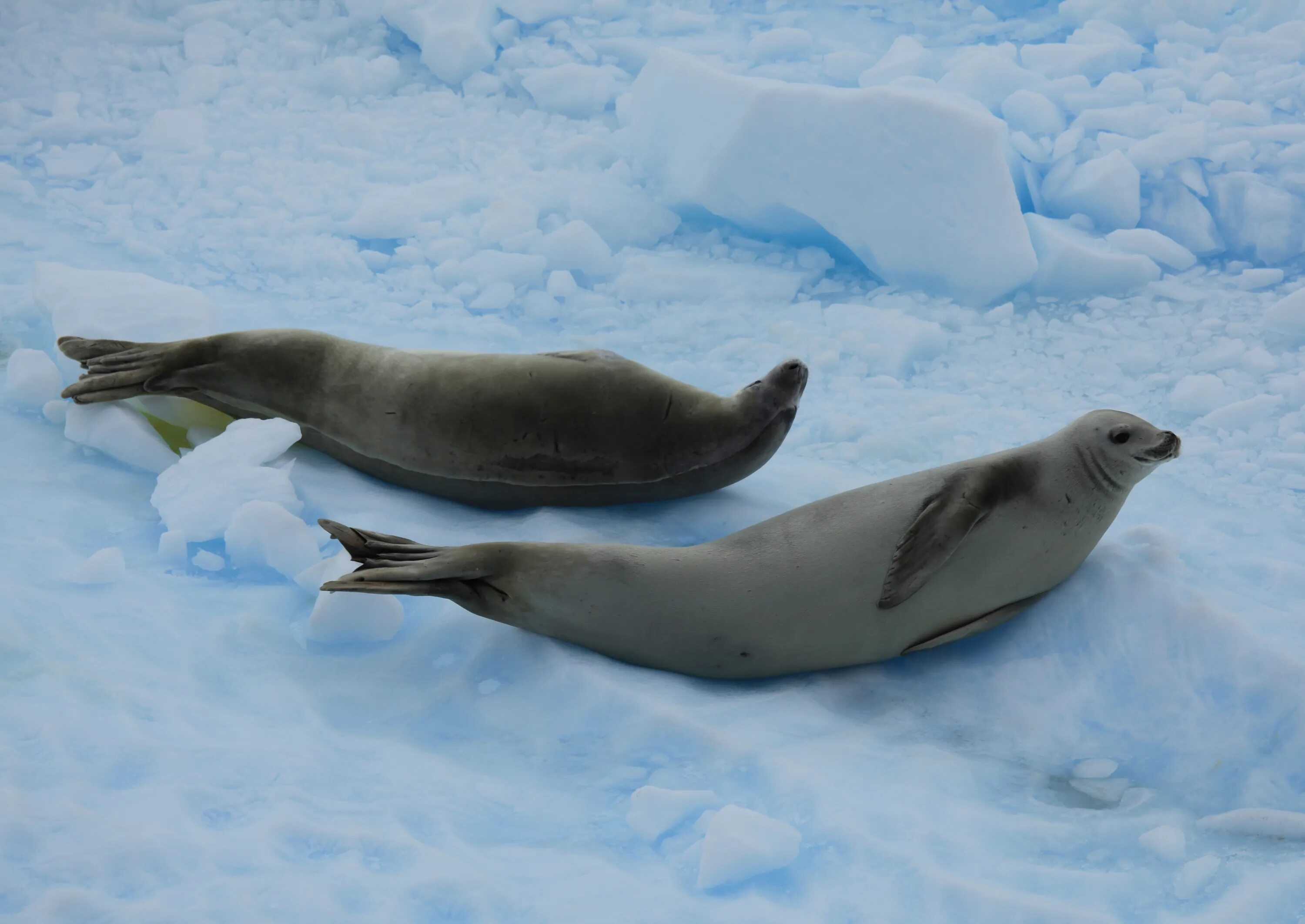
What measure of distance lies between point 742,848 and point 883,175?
3617 millimetres

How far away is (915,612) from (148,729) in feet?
5.71

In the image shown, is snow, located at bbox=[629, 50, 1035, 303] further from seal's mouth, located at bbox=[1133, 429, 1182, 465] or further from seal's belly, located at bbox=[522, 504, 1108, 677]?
seal's belly, located at bbox=[522, 504, 1108, 677]

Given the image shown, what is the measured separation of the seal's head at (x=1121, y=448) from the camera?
284cm

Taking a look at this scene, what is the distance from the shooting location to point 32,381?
11.9 ft

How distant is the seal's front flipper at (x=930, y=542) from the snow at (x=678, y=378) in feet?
0.86

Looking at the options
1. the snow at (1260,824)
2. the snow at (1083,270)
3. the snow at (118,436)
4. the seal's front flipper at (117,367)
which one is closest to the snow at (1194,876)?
the snow at (1260,824)

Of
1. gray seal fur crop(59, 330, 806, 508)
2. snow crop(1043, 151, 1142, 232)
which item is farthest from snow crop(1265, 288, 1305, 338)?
gray seal fur crop(59, 330, 806, 508)

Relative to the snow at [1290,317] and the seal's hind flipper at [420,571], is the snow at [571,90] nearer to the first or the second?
the snow at [1290,317]

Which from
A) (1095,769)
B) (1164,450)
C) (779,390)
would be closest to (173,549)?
(779,390)

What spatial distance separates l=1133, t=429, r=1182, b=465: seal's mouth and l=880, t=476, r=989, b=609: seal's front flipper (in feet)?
1.53

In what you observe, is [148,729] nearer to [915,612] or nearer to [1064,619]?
[915,612]

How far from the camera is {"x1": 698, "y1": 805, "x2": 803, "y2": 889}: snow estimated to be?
201cm

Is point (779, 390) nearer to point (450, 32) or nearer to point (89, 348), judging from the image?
point (89, 348)

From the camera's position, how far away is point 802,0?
7668mm
